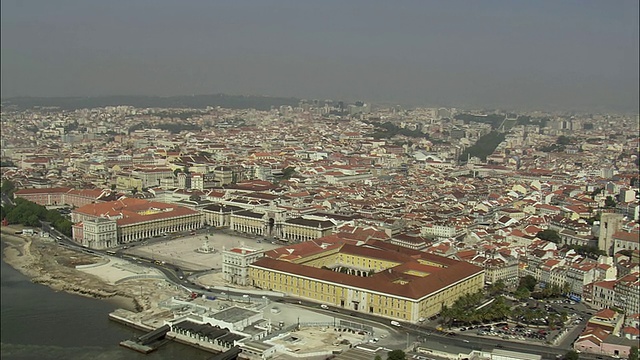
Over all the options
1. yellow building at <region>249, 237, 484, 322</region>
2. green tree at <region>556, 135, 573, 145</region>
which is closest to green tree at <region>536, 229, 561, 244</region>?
yellow building at <region>249, 237, 484, 322</region>

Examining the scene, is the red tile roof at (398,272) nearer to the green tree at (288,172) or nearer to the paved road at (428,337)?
the paved road at (428,337)

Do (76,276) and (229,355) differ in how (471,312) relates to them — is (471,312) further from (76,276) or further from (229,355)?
(76,276)

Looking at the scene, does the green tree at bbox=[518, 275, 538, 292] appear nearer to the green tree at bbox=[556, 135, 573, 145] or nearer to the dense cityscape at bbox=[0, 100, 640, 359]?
the dense cityscape at bbox=[0, 100, 640, 359]

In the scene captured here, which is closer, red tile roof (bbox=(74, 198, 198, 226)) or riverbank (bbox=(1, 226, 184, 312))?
riverbank (bbox=(1, 226, 184, 312))

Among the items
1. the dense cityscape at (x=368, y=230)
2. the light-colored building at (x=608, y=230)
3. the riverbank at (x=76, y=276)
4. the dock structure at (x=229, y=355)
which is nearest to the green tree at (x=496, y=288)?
the dense cityscape at (x=368, y=230)

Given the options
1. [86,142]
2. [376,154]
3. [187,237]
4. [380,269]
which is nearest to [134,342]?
[380,269]

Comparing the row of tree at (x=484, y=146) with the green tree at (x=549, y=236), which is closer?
the green tree at (x=549, y=236)
